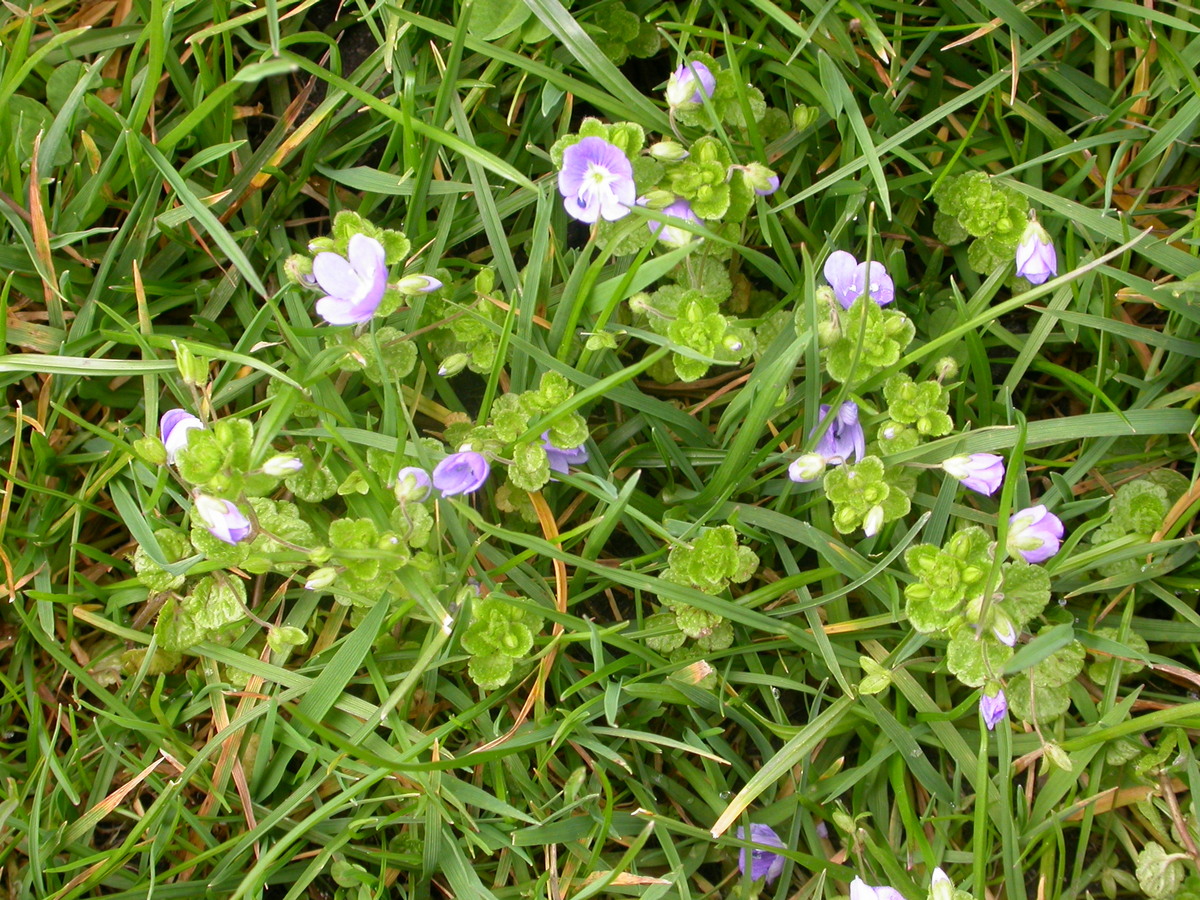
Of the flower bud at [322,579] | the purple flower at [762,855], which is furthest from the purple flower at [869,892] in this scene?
the flower bud at [322,579]

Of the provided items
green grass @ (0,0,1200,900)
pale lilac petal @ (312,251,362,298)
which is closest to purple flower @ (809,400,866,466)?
green grass @ (0,0,1200,900)

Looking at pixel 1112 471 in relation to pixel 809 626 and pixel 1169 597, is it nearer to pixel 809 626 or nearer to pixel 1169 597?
pixel 1169 597

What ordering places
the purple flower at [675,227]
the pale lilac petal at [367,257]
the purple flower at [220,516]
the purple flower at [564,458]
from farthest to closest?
the purple flower at [564,458], the purple flower at [675,227], the pale lilac petal at [367,257], the purple flower at [220,516]

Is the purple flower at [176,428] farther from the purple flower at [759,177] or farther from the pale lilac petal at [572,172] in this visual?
the purple flower at [759,177]

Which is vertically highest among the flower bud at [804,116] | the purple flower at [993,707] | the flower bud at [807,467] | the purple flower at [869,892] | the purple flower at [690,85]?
the purple flower at [690,85]

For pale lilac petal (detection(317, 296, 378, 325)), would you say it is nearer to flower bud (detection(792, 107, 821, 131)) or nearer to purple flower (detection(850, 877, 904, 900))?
flower bud (detection(792, 107, 821, 131))

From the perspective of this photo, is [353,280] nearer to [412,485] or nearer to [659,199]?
[412,485]
